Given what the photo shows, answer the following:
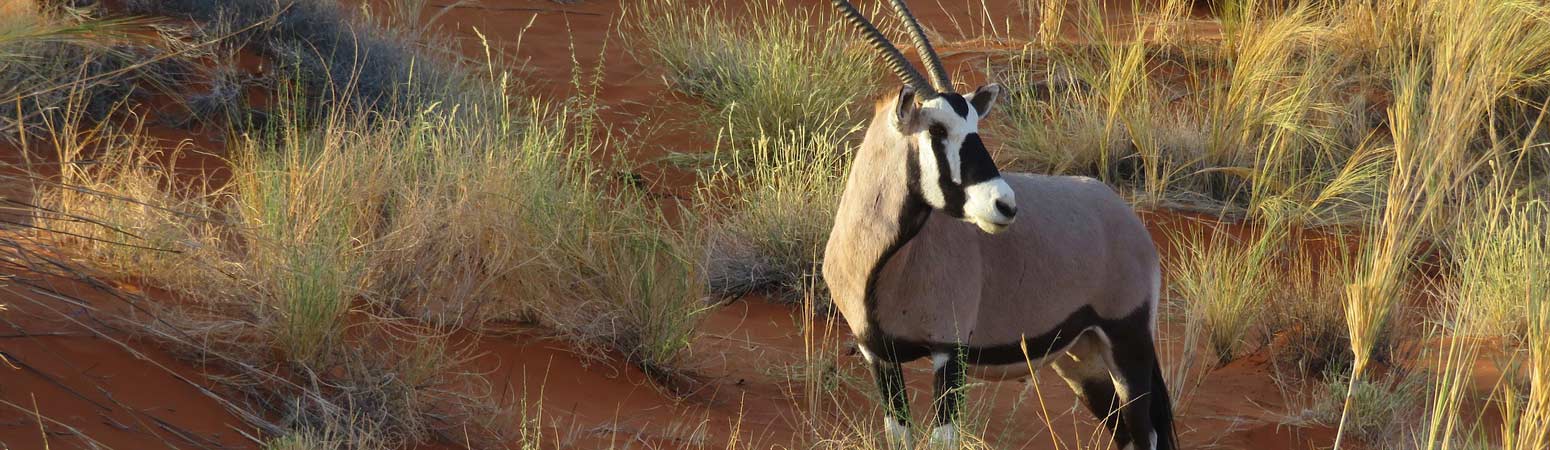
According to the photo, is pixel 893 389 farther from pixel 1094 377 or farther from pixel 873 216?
pixel 1094 377

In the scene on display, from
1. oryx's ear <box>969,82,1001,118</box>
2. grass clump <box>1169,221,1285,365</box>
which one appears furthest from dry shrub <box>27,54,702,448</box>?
grass clump <box>1169,221,1285,365</box>

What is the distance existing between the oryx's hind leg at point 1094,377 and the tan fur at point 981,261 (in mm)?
233

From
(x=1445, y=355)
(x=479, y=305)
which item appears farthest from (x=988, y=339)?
(x=1445, y=355)

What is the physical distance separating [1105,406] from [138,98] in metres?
5.48

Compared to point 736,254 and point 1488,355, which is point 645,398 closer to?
point 736,254

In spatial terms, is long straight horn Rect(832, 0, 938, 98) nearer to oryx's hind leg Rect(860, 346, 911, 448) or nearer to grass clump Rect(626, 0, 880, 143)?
oryx's hind leg Rect(860, 346, 911, 448)

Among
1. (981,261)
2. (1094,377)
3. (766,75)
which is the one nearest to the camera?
(981,261)

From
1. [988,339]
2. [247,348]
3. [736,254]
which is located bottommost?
[736,254]

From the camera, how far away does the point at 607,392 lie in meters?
5.23

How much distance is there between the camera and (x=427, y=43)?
31.2ft

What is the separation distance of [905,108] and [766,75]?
186 inches

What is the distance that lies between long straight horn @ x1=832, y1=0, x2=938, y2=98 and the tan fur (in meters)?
0.11

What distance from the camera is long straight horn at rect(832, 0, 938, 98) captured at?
13.1 feet

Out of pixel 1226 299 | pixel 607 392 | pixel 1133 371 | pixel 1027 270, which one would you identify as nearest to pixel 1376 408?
pixel 1226 299
